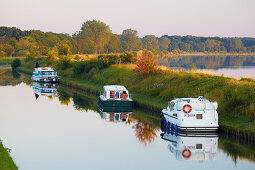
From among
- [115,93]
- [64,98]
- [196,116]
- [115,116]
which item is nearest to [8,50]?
[64,98]

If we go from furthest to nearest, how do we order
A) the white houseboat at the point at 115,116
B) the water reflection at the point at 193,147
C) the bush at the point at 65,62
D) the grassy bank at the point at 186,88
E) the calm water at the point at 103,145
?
the bush at the point at 65,62
the white houseboat at the point at 115,116
the grassy bank at the point at 186,88
the water reflection at the point at 193,147
the calm water at the point at 103,145

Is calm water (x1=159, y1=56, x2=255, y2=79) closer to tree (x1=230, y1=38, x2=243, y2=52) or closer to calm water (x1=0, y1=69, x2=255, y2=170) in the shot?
calm water (x1=0, y1=69, x2=255, y2=170)

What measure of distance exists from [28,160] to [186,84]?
21556 millimetres

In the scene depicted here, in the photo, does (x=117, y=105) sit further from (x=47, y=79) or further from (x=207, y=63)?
(x=207, y=63)

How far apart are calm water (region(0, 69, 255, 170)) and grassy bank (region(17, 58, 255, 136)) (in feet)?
7.56

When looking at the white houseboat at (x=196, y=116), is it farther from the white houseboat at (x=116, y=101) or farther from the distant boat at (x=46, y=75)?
the distant boat at (x=46, y=75)

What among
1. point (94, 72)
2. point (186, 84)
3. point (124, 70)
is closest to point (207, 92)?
point (186, 84)

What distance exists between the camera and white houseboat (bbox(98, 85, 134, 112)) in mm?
38844

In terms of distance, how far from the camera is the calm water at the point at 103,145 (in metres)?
20.6

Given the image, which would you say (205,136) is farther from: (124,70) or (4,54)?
(4,54)

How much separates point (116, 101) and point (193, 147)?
1628 centimetres

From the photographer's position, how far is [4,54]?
169 m

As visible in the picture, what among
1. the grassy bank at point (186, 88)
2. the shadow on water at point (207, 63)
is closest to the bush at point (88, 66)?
the grassy bank at point (186, 88)

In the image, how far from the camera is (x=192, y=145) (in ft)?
79.8
